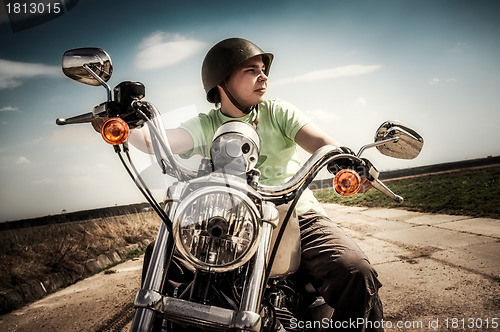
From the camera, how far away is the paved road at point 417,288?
2.46 metres

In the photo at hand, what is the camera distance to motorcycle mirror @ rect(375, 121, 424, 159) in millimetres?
1439

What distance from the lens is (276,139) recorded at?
206cm

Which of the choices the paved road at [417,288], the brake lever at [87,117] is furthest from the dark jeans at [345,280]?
the paved road at [417,288]

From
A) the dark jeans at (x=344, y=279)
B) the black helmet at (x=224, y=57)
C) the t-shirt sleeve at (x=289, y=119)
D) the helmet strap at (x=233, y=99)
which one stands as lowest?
the dark jeans at (x=344, y=279)

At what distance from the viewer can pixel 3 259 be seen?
15.5 ft

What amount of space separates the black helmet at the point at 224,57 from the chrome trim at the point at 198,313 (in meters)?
1.40

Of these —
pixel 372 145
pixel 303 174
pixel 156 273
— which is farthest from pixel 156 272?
pixel 372 145

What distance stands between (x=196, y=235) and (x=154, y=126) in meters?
0.48

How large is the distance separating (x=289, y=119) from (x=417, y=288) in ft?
7.28

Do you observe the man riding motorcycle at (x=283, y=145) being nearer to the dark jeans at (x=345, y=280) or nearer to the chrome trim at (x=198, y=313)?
the dark jeans at (x=345, y=280)

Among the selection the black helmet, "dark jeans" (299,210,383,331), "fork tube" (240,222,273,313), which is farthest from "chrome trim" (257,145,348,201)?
the black helmet

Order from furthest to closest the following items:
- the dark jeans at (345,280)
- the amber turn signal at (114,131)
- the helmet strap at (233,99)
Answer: the helmet strap at (233,99), the dark jeans at (345,280), the amber turn signal at (114,131)

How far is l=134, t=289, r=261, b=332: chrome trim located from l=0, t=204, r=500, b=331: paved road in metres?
1.98

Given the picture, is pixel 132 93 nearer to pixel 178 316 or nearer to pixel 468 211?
pixel 178 316
